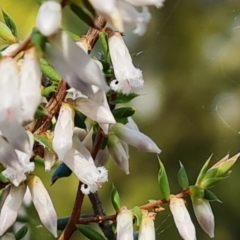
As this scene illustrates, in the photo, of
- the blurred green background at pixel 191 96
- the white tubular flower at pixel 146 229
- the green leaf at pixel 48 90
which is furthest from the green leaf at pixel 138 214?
the blurred green background at pixel 191 96

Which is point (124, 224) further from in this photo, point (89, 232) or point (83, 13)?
point (83, 13)

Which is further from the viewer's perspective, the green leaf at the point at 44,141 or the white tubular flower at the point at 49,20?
the green leaf at the point at 44,141

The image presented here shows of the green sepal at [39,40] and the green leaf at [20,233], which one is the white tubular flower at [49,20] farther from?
the green leaf at [20,233]

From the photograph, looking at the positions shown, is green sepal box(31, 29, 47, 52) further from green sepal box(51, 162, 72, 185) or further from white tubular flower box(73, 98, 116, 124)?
green sepal box(51, 162, 72, 185)

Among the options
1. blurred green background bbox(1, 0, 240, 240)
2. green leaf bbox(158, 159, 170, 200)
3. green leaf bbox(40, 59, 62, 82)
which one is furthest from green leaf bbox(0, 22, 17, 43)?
blurred green background bbox(1, 0, 240, 240)

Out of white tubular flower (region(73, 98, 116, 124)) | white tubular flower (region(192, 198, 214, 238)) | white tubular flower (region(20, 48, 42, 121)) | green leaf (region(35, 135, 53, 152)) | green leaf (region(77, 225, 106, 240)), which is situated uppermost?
white tubular flower (region(20, 48, 42, 121))

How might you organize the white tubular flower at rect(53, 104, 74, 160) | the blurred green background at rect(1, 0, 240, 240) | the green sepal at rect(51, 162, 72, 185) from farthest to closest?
1. the blurred green background at rect(1, 0, 240, 240)
2. the green sepal at rect(51, 162, 72, 185)
3. the white tubular flower at rect(53, 104, 74, 160)
